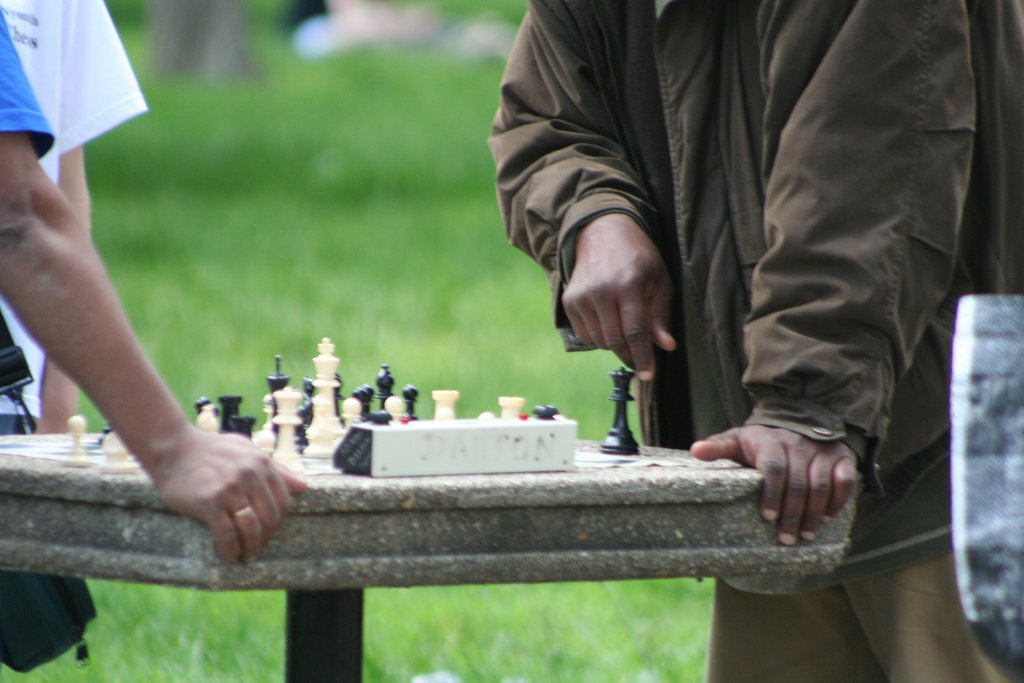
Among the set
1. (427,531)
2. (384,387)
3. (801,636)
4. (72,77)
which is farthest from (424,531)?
(72,77)

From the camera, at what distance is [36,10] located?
303 centimetres

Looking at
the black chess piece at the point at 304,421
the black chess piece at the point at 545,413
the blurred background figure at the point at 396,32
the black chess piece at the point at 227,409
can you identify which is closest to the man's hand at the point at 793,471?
the black chess piece at the point at 545,413

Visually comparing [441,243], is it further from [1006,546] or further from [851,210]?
[1006,546]

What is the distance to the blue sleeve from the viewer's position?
6.91 feet

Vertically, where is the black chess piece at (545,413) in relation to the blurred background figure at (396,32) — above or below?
below

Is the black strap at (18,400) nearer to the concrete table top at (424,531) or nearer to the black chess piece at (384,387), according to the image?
the concrete table top at (424,531)

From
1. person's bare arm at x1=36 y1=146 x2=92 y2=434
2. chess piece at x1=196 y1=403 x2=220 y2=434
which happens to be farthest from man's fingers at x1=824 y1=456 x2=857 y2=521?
person's bare arm at x1=36 y1=146 x2=92 y2=434

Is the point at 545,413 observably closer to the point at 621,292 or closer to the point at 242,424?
the point at 621,292

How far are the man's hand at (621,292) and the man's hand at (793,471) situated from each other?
0.37m

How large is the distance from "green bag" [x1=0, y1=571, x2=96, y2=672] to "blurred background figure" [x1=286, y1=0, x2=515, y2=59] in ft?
78.5

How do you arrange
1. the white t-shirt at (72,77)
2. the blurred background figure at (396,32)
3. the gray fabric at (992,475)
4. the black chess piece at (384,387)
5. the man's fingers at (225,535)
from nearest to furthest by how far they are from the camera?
the gray fabric at (992,475) < the man's fingers at (225,535) < the black chess piece at (384,387) < the white t-shirt at (72,77) < the blurred background figure at (396,32)

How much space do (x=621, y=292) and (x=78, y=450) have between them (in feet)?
3.41

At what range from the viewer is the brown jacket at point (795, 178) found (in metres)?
2.41

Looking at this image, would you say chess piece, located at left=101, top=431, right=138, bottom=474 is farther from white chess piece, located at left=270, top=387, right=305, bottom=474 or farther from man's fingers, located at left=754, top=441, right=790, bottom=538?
man's fingers, located at left=754, top=441, right=790, bottom=538
